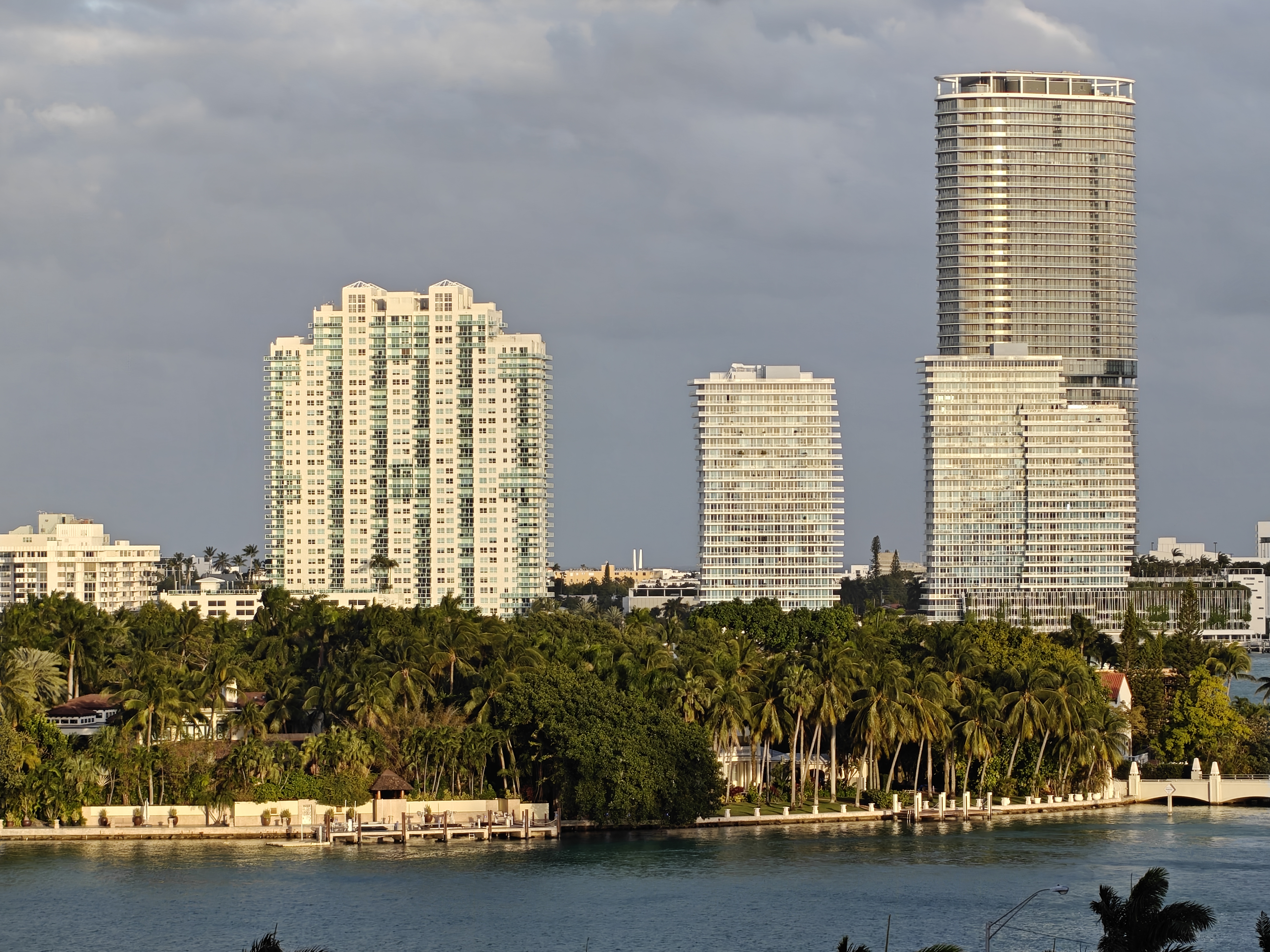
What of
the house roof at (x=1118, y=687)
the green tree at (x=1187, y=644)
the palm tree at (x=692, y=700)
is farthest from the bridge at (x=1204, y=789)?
the palm tree at (x=692, y=700)

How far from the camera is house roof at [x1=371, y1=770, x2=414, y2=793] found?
103 metres

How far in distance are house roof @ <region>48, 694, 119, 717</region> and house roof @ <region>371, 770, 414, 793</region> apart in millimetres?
18772

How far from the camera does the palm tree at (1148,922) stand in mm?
46188

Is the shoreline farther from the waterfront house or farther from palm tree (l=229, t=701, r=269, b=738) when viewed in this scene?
the waterfront house

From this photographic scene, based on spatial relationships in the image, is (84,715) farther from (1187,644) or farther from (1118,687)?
(1187,644)

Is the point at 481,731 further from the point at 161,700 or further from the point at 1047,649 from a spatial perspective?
the point at 1047,649

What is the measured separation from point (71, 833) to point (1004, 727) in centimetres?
4950

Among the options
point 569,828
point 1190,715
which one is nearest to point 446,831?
point 569,828

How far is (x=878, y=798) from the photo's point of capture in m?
110

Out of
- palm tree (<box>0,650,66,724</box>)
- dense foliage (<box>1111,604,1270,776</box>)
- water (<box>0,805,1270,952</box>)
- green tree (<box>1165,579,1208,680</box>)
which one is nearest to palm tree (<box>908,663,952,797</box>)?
water (<box>0,805,1270,952</box>)

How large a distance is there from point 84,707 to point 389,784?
25568mm

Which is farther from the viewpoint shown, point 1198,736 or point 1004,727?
point 1198,736

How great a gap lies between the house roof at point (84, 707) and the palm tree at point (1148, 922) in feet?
253

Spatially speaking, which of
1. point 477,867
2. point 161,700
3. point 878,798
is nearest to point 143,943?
point 477,867
